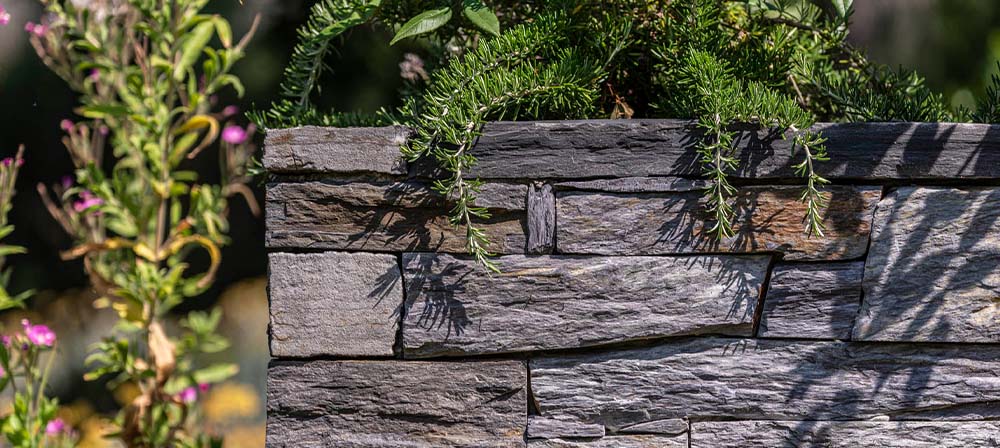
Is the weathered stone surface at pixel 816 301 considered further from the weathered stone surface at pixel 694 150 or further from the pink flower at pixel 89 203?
the pink flower at pixel 89 203

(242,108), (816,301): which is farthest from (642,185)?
(242,108)

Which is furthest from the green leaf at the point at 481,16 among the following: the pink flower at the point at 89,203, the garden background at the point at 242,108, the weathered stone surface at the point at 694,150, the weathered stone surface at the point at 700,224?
the garden background at the point at 242,108

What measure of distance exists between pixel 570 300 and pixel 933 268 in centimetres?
49

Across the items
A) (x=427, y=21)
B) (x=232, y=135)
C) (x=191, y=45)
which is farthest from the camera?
(x=232, y=135)

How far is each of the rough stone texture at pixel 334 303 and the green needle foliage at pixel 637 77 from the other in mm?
139

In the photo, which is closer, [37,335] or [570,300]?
[570,300]

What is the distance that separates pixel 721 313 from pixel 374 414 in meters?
0.50

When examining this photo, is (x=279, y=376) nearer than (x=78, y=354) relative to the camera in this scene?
Yes

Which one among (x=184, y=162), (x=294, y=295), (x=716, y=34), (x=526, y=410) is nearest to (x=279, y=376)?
(x=294, y=295)

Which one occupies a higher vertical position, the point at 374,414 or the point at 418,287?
the point at 418,287

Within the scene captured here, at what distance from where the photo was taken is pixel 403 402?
1008mm

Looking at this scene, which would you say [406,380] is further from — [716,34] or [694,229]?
[716,34]

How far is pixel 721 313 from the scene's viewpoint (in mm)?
990

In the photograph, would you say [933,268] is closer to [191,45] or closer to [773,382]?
[773,382]
